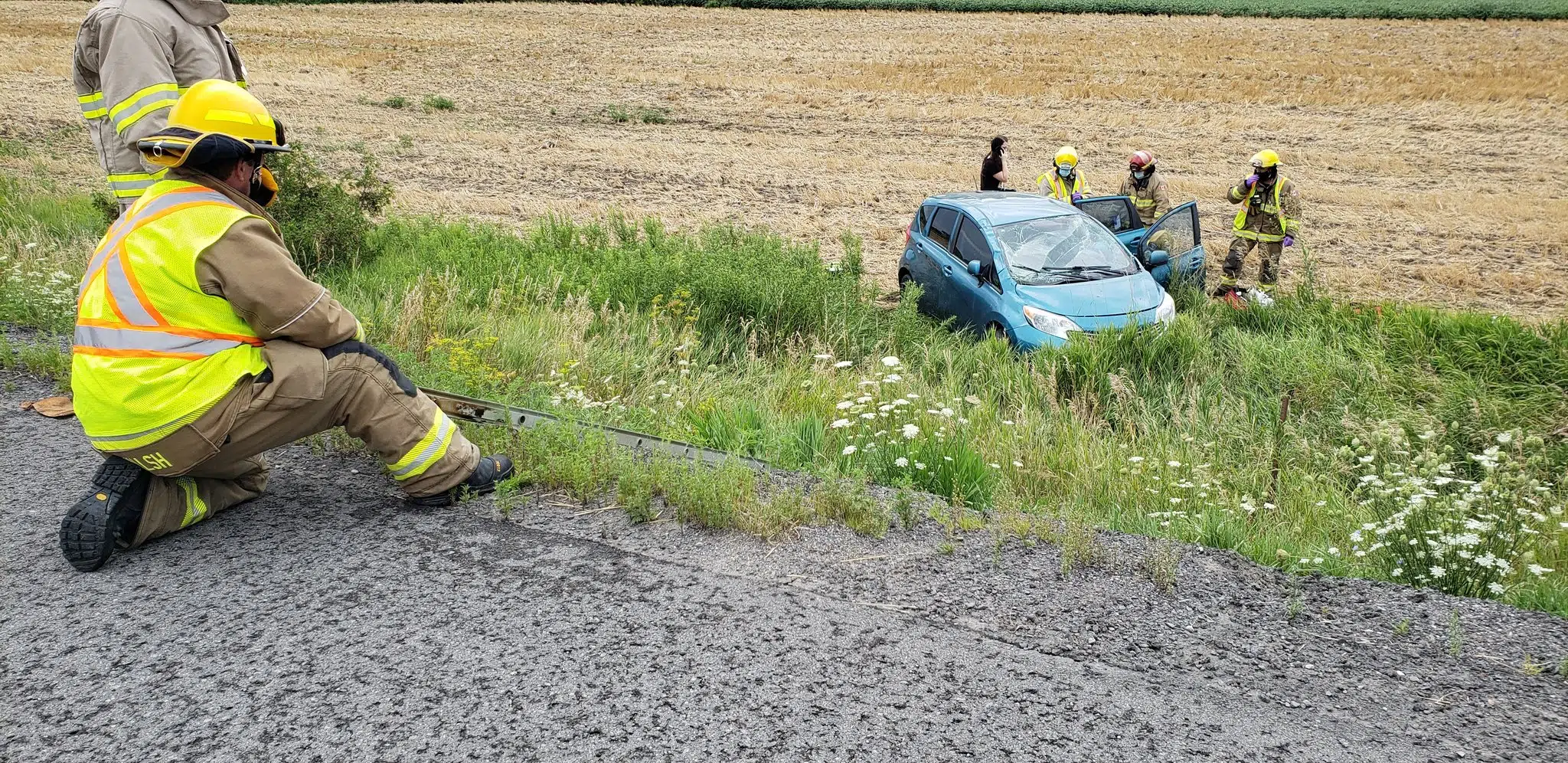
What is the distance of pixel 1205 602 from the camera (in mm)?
3551

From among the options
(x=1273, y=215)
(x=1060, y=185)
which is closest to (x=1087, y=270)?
(x=1060, y=185)

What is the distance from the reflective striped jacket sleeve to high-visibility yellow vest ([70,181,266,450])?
1.96 meters

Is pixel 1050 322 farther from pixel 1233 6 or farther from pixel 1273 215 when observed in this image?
pixel 1233 6

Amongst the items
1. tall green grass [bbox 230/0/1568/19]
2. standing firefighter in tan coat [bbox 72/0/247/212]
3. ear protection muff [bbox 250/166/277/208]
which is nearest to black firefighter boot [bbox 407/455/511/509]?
ear protection muff [bbox 250/166/277/208]

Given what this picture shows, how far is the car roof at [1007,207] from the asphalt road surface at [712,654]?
276 inches

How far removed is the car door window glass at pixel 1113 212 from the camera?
1202 cm

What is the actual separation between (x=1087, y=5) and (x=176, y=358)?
49.9 meters

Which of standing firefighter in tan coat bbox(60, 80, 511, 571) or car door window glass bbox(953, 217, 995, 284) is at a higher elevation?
standing firefighter in tan coat bbox(60, 80, 511, 571)

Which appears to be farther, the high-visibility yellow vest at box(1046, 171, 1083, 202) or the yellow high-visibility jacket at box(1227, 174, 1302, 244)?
the high-visibility yellow vest at box(1046, 171, 1083, 202)

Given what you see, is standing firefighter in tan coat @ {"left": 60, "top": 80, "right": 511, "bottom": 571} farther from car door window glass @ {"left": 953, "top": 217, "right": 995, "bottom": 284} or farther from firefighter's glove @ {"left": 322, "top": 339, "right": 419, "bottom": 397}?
car door window glass @ {"left": 953, "top": 217, "right": 995, "bottom": 284}

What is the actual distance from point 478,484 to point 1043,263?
6896 mm

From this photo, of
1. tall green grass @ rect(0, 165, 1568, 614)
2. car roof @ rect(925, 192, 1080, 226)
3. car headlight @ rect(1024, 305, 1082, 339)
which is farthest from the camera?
car roof @ rect(925, 192, 1080, 226)

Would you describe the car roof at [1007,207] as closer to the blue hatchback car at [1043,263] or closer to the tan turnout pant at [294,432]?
the blue hatchback car at [1043,263]

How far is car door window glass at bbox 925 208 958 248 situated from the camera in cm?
1097
